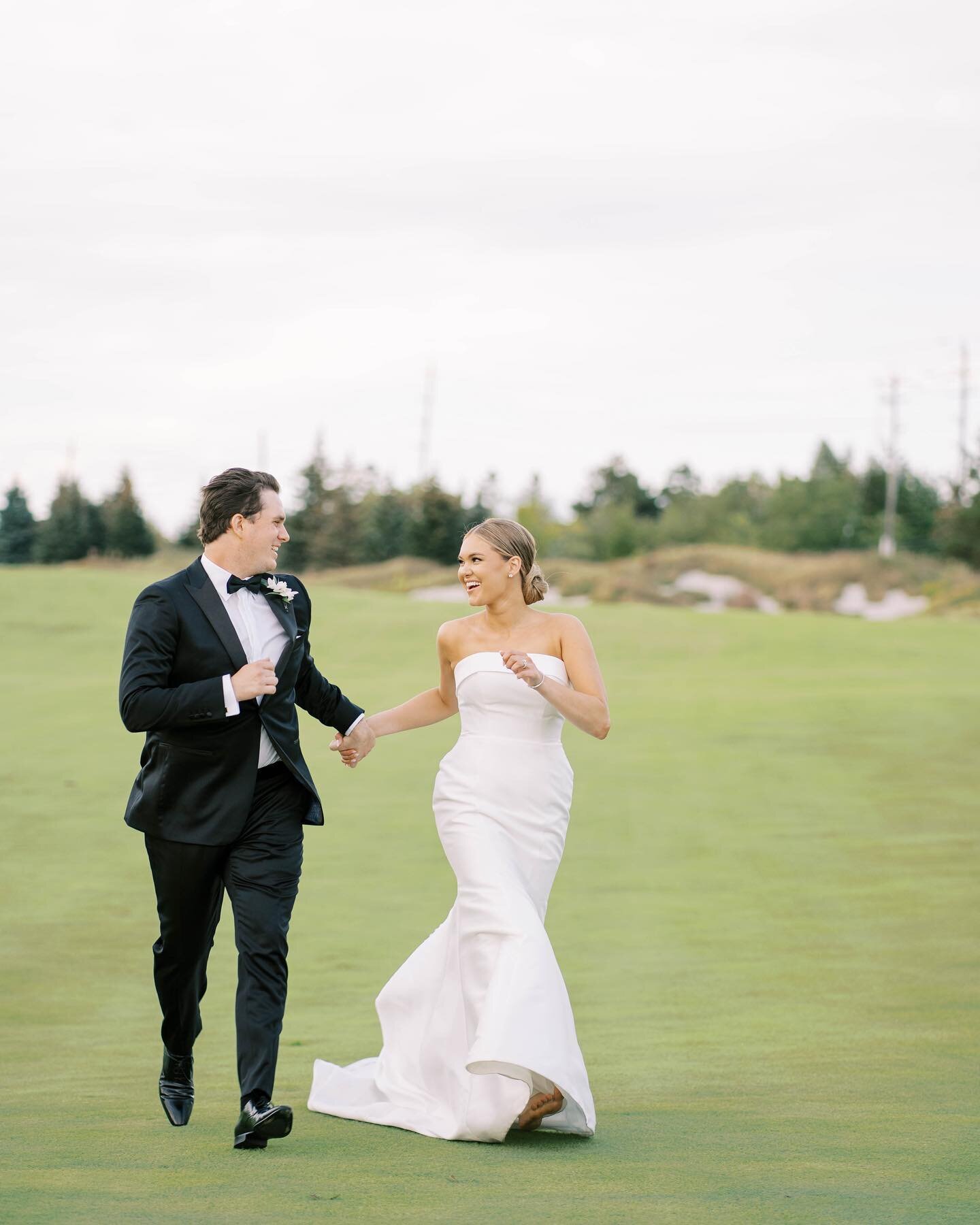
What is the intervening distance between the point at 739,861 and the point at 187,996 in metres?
9.18

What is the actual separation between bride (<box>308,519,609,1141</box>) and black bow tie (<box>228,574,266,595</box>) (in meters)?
0.76

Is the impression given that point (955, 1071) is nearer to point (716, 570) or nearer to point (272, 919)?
point (272, 919)

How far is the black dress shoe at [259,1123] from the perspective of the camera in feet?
15.6

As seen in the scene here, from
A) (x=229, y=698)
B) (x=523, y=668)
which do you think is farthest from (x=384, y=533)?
(x=229, y=698)

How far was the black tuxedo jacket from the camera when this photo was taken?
5.05 m

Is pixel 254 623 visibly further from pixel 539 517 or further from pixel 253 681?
pixel 539 517

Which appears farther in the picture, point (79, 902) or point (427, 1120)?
point (79, 902)

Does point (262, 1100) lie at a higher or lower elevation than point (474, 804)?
lower

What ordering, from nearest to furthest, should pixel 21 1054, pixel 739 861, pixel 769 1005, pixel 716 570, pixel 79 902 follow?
pixel 21 1054 → pixel 769 1005 → pixel 79 902 → pixel 739 861 → pixel 716 570

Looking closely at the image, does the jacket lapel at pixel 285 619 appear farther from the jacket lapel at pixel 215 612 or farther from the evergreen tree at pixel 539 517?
the evergreen tree at pixel 539 517

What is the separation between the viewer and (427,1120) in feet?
17.6

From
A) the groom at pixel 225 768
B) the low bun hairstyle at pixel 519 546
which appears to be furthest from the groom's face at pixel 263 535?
the low bun hairstyle at pixel 519 546

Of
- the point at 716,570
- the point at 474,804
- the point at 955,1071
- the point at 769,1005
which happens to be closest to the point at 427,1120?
the point at 474,804

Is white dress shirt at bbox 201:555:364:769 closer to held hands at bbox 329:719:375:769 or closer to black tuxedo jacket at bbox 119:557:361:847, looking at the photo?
black tuxedo jacket at bbox 119:557:361:847
